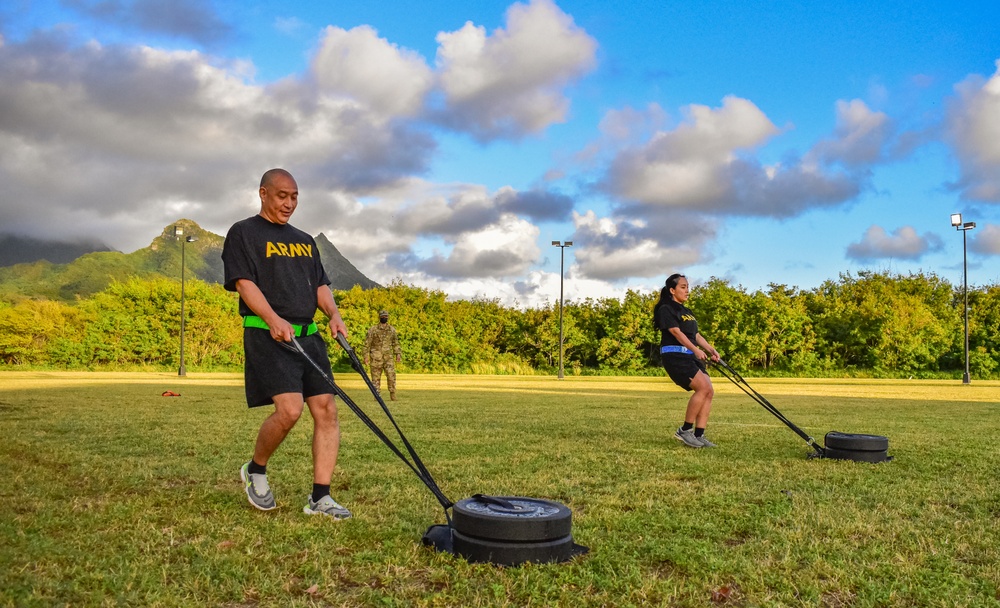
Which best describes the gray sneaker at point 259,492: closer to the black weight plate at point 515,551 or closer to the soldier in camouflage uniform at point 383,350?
the black weight plate at point 515,551

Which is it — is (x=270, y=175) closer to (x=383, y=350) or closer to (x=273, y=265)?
(x=273, y=265)

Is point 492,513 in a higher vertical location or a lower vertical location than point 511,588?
higher

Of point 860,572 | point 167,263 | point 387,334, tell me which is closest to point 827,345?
point 387,334

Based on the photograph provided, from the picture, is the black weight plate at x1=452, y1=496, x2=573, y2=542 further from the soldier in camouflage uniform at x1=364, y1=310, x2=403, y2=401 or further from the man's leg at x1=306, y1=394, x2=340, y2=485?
the soldier in camouflage uniform at x1=364, y1=310, x2=403, y2=401

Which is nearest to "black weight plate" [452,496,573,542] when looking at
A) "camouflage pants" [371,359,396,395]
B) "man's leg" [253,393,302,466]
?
"man's leg" [253,393,302,466]

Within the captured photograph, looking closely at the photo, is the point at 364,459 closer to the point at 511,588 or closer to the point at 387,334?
the point at 511,588

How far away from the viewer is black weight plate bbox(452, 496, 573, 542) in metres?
3.27

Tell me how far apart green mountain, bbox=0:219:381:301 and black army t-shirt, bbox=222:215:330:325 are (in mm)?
87910

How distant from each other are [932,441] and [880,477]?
323 centimetres

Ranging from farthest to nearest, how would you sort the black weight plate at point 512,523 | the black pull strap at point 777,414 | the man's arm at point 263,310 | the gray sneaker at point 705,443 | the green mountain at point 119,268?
the green mountain at point 119,268 < the gray sneaker at point 705,443 < the black pull strap at point 777,414 < the man's arm at point 263,310 < the black weight plate at point 512,523

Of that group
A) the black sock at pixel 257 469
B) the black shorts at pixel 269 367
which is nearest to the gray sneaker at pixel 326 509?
the black sock at pixel 257 469

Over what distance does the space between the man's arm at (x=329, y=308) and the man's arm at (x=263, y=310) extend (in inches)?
9.9

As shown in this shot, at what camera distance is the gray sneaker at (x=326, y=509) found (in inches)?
163

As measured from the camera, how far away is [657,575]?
3.21 meters
